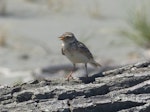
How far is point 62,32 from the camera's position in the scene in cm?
1380

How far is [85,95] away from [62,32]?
8.11 meters

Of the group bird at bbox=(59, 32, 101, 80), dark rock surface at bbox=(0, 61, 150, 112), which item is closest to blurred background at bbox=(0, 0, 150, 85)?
bird at bbox=(59, 32, 101, 80)

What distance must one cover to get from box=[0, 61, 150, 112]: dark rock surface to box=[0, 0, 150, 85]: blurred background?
445 cm

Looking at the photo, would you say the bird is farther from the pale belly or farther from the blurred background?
the blurred background

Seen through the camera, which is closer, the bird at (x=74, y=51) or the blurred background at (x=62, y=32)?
the bird at (x=74, y=51)

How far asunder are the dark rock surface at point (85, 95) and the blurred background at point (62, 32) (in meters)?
4.45

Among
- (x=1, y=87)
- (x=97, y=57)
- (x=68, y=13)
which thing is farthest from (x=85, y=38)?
(x=1, y=87)

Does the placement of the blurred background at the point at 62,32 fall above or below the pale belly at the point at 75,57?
above

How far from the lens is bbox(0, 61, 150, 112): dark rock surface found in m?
5.59

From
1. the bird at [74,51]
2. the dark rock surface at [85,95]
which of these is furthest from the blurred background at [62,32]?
the dark rock surface at [85,95]

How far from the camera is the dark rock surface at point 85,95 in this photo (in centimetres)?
559

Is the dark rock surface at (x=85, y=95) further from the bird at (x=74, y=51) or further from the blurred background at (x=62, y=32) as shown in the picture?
the blurred background at (x=62, y=32)

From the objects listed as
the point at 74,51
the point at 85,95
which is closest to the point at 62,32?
Result: the point at 74,51

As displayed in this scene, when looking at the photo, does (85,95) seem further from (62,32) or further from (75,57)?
(62,32)
